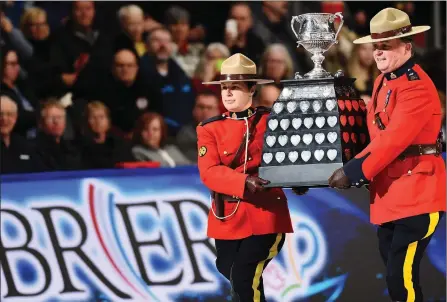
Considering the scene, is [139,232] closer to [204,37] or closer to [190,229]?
[190,229]

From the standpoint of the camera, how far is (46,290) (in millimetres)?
8727

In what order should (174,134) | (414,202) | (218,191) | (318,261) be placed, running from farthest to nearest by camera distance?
(174,134) → (318,261) → (218,191) → (414,202)

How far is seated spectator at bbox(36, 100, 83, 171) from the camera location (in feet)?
30.3

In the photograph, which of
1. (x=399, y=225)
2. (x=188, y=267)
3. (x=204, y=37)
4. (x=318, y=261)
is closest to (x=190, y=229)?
(x=188, y=267)

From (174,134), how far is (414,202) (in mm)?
3663

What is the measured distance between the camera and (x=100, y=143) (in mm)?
9375

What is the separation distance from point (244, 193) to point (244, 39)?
326 cm

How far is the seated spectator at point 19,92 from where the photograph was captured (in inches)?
368

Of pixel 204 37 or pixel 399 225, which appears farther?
pixel 204 37

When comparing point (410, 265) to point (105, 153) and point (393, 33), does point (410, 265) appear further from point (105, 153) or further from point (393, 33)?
point (105, 153)

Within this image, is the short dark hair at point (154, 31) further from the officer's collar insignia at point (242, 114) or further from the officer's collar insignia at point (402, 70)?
the officer's collar insignia at point (402, 70)

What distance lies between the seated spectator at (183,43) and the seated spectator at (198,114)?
0.24 m

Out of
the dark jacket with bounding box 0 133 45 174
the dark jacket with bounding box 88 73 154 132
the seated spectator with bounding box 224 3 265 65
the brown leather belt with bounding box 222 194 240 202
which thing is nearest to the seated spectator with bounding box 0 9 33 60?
the dark jacket with bounding box 88 73 154 132

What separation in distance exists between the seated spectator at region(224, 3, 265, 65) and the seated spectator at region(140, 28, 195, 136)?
0.46 metres
